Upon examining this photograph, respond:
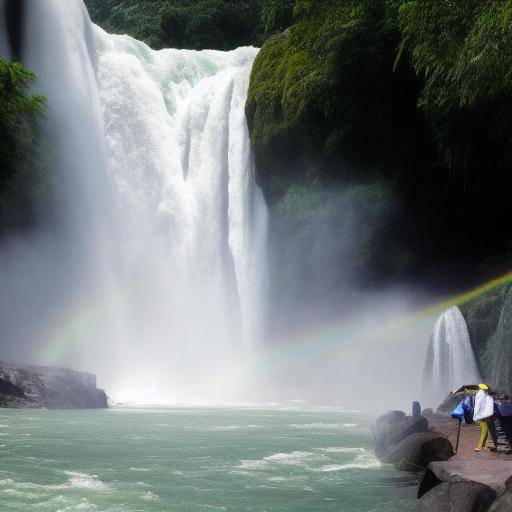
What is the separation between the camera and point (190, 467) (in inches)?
435

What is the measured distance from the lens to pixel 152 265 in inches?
1102

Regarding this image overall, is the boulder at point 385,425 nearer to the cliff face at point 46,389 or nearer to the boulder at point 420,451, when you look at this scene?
the boulder at point 420,451

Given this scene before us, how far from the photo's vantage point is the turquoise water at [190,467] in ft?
28.8

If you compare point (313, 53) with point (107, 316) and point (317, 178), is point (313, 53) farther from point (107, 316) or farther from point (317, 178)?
point (107, 316)

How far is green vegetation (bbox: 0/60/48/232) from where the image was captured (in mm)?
26516

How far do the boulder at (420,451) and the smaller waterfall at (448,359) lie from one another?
34.1ft

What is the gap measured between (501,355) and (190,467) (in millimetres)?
11376

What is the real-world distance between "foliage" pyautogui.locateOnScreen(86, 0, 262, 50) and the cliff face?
111ft

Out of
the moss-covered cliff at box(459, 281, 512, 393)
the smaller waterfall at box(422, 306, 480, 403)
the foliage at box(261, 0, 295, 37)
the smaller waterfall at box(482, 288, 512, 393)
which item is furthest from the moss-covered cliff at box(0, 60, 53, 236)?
the smaller waterfall at box(482, 288, 512, 393)

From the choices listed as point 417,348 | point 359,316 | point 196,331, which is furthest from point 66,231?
point 417,348

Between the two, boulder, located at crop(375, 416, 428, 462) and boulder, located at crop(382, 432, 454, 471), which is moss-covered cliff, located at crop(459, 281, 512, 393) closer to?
boulder, located at crop(375, 416, 428, 462)

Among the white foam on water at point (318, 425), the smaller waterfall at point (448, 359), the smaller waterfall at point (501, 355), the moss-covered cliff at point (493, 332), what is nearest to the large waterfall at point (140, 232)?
the smaller waterfall at point (448, 359)

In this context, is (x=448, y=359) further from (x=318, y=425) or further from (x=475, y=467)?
(x=475, y=467)

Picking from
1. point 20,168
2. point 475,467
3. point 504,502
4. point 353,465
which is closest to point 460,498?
point 504,502
